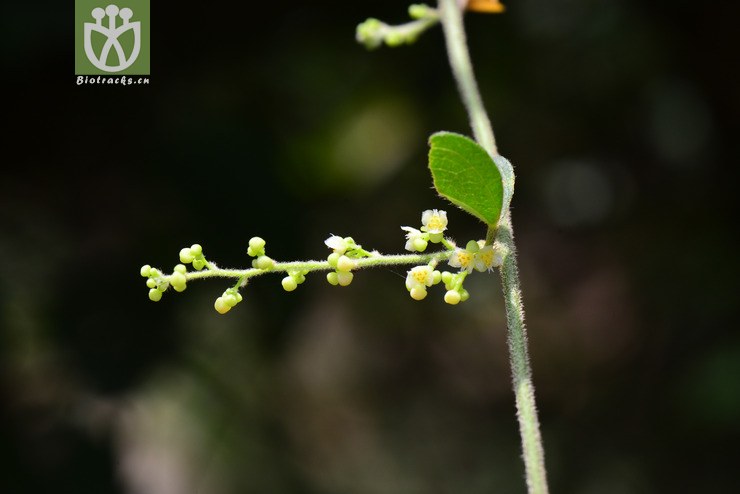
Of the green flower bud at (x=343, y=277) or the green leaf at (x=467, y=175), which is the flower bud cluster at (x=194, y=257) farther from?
the green leaf at (x=467, y=175)

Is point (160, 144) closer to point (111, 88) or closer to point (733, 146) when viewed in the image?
point (111, 88)

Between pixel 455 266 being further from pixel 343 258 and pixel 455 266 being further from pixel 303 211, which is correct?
pixel 303 211

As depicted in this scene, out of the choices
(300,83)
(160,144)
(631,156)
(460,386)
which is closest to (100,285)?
(160,144)

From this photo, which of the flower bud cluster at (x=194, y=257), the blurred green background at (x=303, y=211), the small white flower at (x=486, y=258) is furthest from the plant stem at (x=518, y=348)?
the blurred green background at (x=303, y=211)

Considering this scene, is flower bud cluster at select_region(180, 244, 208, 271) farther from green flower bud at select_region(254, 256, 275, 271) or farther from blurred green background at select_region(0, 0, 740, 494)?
blurred green background at select_region(0, 0, 740, 494)


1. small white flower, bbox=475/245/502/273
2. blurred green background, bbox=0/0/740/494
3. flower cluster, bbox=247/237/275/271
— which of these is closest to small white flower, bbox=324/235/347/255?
flower cluster, bbox=247/237/275/271

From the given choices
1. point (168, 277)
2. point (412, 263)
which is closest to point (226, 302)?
point (168, 277)
